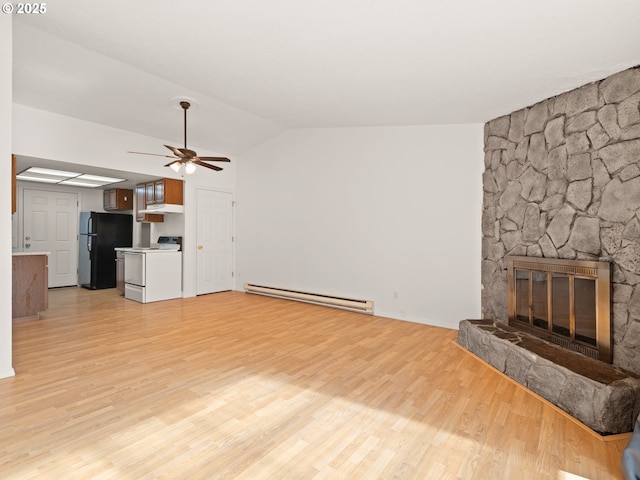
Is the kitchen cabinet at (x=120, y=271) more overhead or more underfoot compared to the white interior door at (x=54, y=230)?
more underfoot

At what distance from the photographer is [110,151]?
17.3 feet

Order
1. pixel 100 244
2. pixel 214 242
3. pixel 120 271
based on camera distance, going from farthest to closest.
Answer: pixel 100 244 → pixel 214 242 → pixel 120 271

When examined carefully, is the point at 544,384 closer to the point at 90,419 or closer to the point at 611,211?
the point at 611,211

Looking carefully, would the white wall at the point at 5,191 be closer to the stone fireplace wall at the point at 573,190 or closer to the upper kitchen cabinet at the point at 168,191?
the upper kitchen cabinet at the point at 168,191

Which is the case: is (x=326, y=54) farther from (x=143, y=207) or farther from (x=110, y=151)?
(x=143, y=207)

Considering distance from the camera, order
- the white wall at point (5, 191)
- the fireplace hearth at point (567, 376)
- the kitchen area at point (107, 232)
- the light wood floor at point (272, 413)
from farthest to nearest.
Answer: the kitchen area at point (107, 232) < the white wall at point (5, 191) < the fireplace hearth at point (567, 376) < the light wood floor at point (272, 413)

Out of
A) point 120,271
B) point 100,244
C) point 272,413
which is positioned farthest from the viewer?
point 100,244

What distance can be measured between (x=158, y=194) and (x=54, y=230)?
130 inches

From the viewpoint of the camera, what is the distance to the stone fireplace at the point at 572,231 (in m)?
2.44

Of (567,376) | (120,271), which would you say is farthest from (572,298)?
(120,271)

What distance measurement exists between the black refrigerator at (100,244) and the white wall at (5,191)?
5096 millimetres

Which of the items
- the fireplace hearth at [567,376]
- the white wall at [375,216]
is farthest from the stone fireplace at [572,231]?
the white wall at [375,216]

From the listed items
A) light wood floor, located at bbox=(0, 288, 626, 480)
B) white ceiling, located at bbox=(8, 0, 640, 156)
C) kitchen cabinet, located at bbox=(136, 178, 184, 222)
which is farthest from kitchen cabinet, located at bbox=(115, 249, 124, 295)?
white ceiling, located at bbox=(8, 0, 640, 156)

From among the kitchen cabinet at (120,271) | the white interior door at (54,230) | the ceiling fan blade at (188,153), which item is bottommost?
the kitchen cabinet at (120,271)
